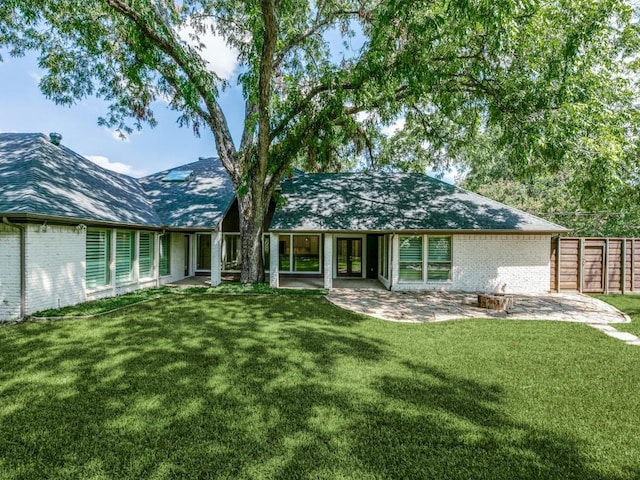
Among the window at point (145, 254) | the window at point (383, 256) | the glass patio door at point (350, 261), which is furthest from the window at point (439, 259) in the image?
the window at point (145, 254)

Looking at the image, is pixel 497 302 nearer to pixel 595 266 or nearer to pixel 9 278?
pixel 595 266

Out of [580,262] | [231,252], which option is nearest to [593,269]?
[580,262]

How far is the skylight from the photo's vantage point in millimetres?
16200

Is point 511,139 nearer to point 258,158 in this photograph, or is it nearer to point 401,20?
point 401,20

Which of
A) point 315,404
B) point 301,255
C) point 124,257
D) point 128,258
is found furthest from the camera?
point 301,255

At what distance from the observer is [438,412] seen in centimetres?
373

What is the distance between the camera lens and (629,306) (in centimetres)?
952

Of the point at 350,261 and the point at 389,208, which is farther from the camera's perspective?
the point at 350,261

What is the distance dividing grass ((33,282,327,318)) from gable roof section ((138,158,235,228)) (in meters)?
2.51

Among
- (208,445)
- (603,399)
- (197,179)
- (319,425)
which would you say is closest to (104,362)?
(208,445)

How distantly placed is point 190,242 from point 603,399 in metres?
15.4

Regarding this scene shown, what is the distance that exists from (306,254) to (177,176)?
25.2 feet

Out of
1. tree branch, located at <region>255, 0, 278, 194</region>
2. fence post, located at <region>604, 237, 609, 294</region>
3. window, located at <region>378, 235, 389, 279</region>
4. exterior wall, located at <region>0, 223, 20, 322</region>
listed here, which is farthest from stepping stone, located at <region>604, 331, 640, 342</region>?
exterior wall, located at <region>0, 223, 20, 322</region>

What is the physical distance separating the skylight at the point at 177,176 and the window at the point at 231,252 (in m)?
3.72
